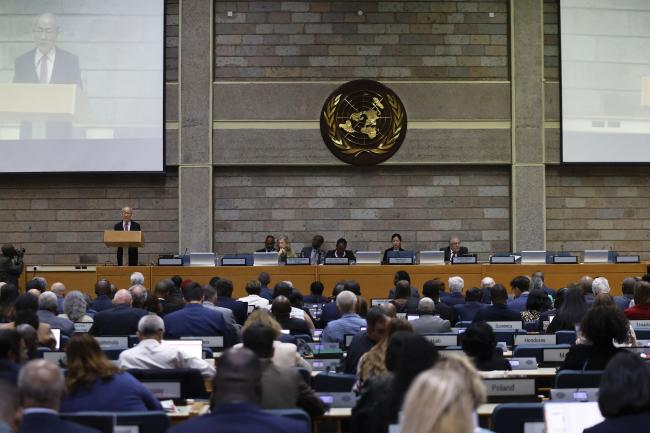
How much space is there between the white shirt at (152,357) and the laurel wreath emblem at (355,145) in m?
12.9

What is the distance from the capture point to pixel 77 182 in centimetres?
1939

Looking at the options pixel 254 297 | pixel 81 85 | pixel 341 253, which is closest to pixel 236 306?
pixel 254 297

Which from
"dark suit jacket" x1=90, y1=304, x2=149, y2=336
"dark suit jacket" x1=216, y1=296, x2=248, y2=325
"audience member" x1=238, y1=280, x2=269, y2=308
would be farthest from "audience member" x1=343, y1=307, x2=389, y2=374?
"audience member" x1=238, y1=280, x2=269, y2=308

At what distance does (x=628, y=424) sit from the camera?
3.81m

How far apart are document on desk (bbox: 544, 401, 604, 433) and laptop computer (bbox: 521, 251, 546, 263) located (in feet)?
40.6

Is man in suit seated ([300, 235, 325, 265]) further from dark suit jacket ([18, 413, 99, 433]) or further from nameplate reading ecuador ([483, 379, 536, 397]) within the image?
dark suit jacket ([18, 413, 99, 433])

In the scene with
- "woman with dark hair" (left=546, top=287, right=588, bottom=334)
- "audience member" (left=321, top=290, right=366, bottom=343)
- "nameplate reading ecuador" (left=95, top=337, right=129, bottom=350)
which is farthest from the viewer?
"woman with dark hair" (left=546, top=287, right=588, bottom=334)

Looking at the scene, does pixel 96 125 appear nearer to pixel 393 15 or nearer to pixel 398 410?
pixel 393 15

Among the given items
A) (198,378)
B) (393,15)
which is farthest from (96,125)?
(198,378)

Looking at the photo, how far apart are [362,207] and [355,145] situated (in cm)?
119

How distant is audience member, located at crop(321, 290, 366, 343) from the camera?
915cm

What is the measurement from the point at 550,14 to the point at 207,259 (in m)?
8.36

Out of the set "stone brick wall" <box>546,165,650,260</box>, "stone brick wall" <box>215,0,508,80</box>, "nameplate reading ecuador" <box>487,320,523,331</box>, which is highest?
"stone brick wall" <box>215,0,508,80</box>

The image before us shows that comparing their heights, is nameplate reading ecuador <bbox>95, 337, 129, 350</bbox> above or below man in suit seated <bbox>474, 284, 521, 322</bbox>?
below
